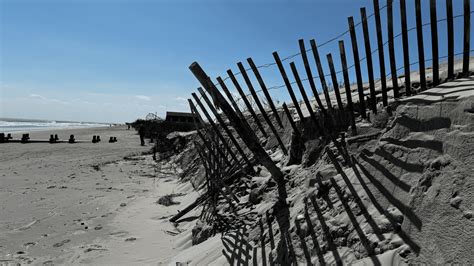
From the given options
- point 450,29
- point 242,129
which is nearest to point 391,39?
point 450,29

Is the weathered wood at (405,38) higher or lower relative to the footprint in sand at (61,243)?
higher

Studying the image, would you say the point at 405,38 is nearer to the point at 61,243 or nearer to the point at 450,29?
the point at 450,29

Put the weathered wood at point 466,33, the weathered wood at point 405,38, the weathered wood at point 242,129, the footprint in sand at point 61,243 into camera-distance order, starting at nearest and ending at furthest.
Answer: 1. the weathered wood at point 466,33
2. the weathered wood at point 405,38
3. the weathered wood at point 242,129
4. the footprint in sand at point 61,243

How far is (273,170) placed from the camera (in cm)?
413

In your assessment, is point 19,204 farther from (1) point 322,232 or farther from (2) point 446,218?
(2) point 446,218

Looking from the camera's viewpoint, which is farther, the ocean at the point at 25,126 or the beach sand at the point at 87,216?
the ocean at the point at 25,126

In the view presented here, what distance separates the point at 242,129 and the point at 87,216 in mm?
3459

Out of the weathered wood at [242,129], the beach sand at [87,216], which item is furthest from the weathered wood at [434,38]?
the beach sand at [87,216]

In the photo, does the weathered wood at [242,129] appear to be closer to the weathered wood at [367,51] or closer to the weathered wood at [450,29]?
the weathered wood at [367,51]

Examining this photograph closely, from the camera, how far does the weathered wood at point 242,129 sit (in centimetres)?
414

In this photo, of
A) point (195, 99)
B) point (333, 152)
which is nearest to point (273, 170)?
point (333, 152)

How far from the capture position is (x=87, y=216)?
5867mm

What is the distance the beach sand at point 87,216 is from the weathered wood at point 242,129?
1559 millimetres

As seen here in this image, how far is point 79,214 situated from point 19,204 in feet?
5.38
